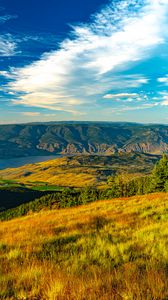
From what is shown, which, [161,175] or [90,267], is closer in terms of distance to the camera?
[90,267]

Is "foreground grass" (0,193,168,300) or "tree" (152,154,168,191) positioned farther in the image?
"tree" (152,154,168,191)

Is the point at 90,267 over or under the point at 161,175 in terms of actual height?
over

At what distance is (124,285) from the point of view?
16.9ft

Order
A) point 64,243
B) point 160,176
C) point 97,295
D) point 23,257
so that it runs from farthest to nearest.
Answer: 1. point 160,176
2. point 64,243
3. point 23,257
4. point 97,295

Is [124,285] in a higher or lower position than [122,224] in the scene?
higher

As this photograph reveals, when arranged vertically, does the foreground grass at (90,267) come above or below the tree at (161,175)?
above

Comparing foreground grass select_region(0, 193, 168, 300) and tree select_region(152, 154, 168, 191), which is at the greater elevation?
foreground grass select_region(0, 193, 168, 300)

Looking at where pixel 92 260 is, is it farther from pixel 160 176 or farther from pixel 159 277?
pixel 160 176

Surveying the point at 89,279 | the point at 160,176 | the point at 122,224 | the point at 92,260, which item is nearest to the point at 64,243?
the point at 92,260

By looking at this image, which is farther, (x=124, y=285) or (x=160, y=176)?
(x=160, y=176)

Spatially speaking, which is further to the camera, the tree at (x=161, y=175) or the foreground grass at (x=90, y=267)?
the tree at (x=161, y=175)

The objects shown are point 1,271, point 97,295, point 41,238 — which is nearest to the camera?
point 97,295

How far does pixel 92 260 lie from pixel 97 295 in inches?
108

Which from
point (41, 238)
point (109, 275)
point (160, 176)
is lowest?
point (160, 176)
